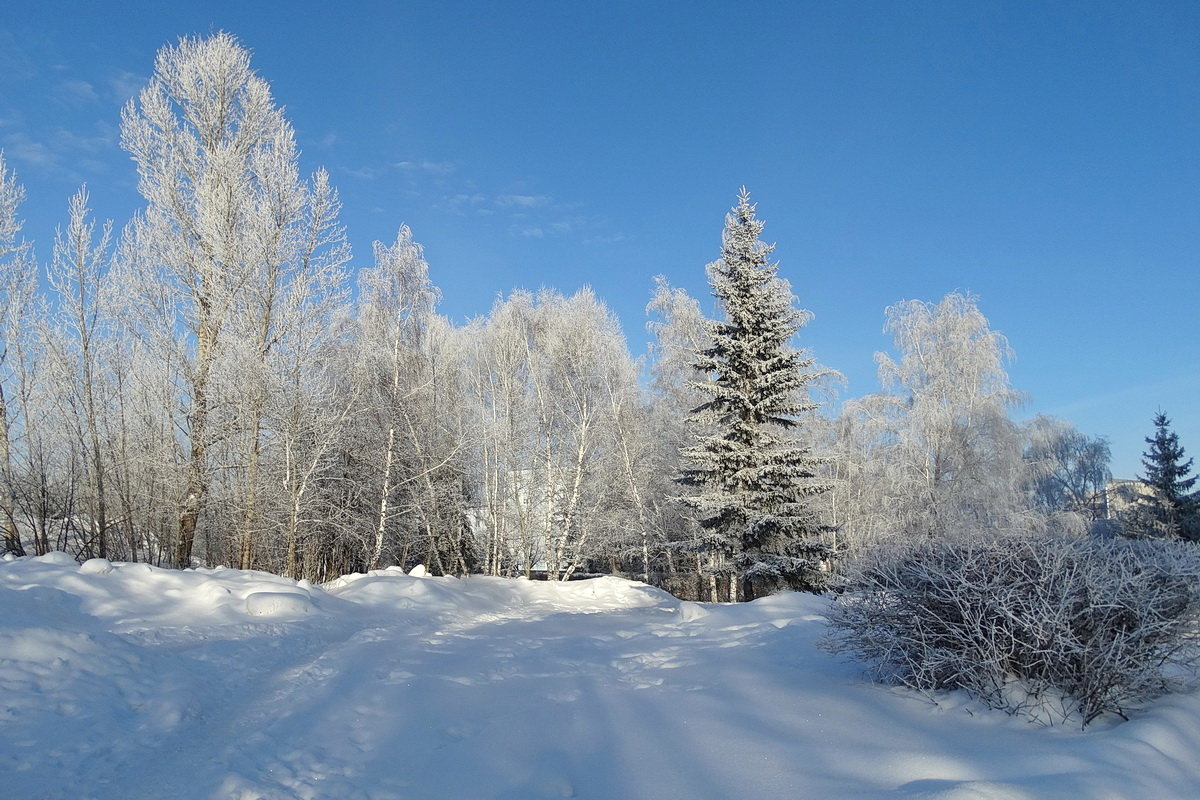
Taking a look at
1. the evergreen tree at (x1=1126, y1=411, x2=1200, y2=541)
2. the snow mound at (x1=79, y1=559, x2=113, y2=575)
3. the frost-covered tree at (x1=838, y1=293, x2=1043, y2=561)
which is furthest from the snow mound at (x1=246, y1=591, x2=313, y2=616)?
the evergreen tree at (x1=1126, y1=411, x2=1200, y2=541)

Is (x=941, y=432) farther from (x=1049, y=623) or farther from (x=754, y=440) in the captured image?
(x=1049, y=623)

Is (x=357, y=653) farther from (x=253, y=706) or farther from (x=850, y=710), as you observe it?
(x=850, y=710)

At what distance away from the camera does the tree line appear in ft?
45.6

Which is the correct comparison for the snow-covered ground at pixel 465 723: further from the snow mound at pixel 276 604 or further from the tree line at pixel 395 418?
the tree line at pixel 395 418

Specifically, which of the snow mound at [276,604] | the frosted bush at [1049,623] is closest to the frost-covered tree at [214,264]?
the snow mound at [276,604]

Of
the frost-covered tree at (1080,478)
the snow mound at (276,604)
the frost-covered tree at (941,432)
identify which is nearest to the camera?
the snow mound at (276,604)

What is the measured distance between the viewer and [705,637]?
876 cm

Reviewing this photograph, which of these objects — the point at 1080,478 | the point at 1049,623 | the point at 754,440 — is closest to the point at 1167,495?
the point at 1080,478

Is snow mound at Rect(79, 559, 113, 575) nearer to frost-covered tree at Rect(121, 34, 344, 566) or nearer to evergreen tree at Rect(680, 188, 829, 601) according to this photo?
frost-covered tree at Rect(121, 34, 344, 566)

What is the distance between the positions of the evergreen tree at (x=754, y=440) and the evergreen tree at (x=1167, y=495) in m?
17.6

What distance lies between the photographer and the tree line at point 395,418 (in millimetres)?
13891

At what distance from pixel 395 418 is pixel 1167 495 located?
29.0 meters

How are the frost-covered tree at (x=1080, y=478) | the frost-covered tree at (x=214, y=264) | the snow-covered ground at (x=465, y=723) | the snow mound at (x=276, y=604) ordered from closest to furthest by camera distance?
the snow-covered ground at (x=465, y=723)
the snow mound at (x=276, y=604)
the frost-covered tree at (x=214, y=264)
the frost-covered tree at (x=1080, y=478)

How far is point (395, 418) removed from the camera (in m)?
19.0
